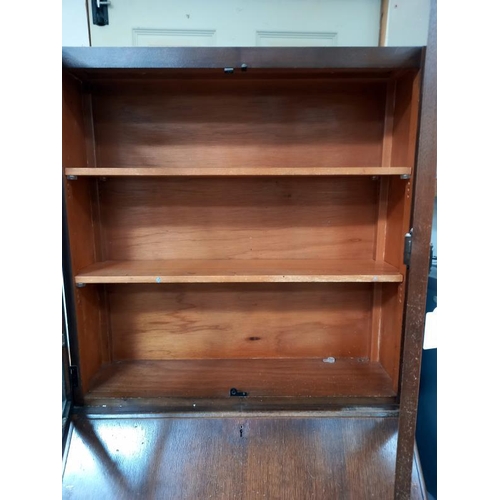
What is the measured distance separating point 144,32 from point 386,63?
0.85 meters

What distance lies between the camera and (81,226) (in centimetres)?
107

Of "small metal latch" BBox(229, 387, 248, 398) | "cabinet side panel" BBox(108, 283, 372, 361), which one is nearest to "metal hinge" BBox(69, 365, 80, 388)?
"cabinet side panel" BBox(108, 283, 372, 361)

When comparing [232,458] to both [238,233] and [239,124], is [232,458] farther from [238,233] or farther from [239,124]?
[239,124]

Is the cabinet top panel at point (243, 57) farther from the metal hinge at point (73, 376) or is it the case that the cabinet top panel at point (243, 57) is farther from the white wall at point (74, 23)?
the metal hinge at point (73, 376)

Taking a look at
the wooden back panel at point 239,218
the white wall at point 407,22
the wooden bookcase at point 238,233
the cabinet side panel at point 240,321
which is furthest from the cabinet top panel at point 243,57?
the cabinet side panel at point 240,321

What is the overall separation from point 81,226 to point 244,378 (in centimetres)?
81

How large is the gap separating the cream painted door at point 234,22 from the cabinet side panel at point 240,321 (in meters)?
0.92

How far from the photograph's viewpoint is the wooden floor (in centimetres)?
92

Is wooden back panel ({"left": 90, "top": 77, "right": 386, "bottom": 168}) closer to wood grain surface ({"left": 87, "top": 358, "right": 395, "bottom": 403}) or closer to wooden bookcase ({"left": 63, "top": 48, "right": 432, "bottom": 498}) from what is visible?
wooden bookcase ({"left": 63, "top": 48, "right": 432, "bottom": 498})

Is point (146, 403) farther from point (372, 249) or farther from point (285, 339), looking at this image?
point (372, 249)

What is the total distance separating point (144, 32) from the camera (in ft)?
3.62

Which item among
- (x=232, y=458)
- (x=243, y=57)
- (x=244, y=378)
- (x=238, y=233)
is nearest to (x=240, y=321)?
(x=244, y=378)

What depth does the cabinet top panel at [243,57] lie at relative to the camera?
2.83 ft

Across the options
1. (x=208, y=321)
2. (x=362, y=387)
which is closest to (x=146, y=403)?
(x=208, y=321)
